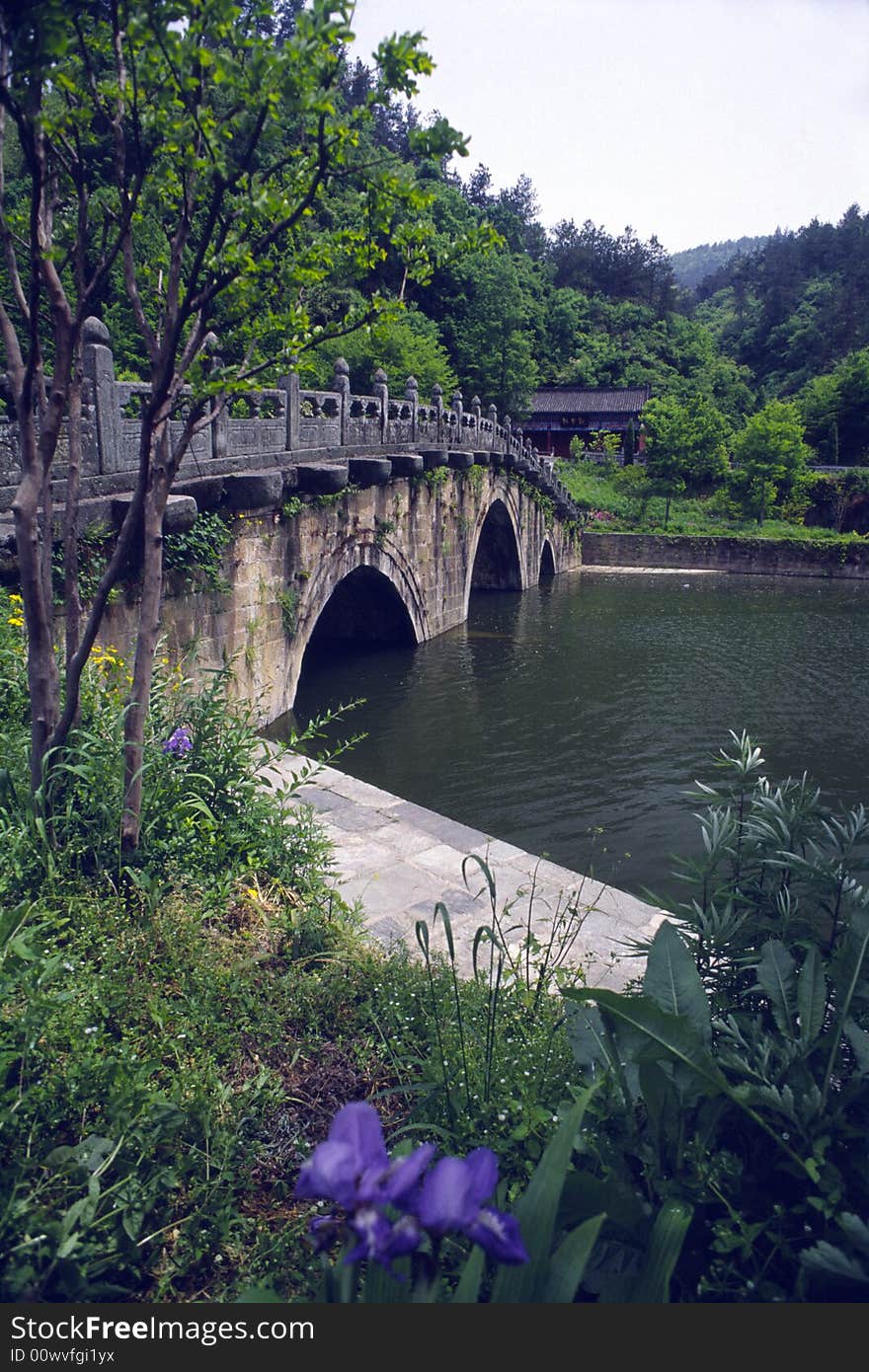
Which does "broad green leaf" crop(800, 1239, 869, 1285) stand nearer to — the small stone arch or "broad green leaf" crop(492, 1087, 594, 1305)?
"broad green leaf" crop(492, 1087, 594, 1305)

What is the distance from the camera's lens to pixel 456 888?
17.8ft

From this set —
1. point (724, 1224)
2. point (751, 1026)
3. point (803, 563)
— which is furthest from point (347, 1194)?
point (803, 563)

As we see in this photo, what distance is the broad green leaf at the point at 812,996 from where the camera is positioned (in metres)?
1.97

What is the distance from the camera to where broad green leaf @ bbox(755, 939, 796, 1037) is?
2.07 m

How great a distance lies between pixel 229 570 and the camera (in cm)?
934

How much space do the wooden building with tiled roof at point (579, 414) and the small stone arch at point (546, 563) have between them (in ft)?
60.4

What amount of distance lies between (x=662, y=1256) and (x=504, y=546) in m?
24.7

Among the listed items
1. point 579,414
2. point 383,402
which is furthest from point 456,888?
point 579,414

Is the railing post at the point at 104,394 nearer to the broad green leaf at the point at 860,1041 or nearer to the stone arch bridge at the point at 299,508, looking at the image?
the stone arch bridge at the point at 299,508

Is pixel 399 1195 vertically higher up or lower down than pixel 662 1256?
higher up

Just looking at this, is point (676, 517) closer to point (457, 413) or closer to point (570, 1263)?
point (457, 413)

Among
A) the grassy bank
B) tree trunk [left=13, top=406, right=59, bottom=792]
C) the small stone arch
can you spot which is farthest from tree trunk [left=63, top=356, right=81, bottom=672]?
the grassy bank

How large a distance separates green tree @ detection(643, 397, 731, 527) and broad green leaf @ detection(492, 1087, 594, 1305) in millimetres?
36854

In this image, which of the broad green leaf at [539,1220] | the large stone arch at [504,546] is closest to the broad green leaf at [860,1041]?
the broad green leaf at [539,1220]
